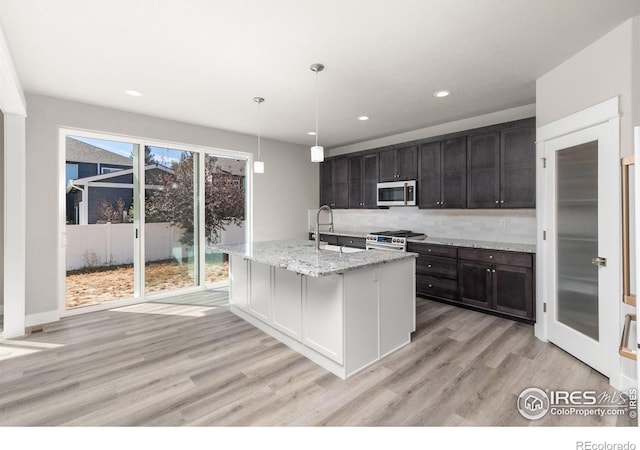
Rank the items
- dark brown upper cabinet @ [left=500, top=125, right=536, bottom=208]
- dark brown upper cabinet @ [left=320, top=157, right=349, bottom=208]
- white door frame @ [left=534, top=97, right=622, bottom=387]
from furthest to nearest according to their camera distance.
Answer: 1. dark brown upper cabinet @ [left=320, top=157, right=349, bottom=208]
2. dark brown upper cabinet @ [left=500, top=125, right=536, bottom=208]
3. white door frame @ [left=534, top=97, right=622, bottom=387]

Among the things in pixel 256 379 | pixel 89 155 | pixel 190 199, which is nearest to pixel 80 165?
pixel 89 155

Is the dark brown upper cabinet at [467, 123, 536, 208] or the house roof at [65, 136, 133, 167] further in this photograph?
the house roof at [65, 136, 133, 167]

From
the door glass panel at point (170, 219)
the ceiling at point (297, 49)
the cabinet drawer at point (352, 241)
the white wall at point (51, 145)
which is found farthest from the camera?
the cabinet drawer at point (352, 241)

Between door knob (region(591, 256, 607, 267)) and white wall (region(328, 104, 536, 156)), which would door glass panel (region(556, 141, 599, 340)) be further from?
white wall (region(328, 104, 536, 156))

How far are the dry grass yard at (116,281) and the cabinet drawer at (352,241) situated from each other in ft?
8.55

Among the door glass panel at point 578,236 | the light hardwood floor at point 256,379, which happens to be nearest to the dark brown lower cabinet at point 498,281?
the light hardwood floor at point 256,379

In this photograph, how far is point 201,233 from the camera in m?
4.88

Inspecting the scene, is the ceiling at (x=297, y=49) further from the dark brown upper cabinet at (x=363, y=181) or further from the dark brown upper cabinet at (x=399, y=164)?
the dark brown upper cabinet at (x=363, y=181)

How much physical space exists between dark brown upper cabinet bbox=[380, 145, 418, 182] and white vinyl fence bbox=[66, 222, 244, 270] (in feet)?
11.4

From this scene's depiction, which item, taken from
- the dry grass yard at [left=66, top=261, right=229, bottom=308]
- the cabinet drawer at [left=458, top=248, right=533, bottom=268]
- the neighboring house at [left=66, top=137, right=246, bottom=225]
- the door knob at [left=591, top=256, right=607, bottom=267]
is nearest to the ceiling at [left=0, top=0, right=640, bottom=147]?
the neighboring house at [left=66, top=137, right=246, bottom=225]

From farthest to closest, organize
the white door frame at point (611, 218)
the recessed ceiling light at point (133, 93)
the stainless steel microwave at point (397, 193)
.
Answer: the stainless steel microwave at point (397, 193) < the recessed ceiling light at point (133, 93) < the white door frame at point (611, 218)

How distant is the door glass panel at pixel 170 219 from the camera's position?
444 centimetres

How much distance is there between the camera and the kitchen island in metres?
2.43
